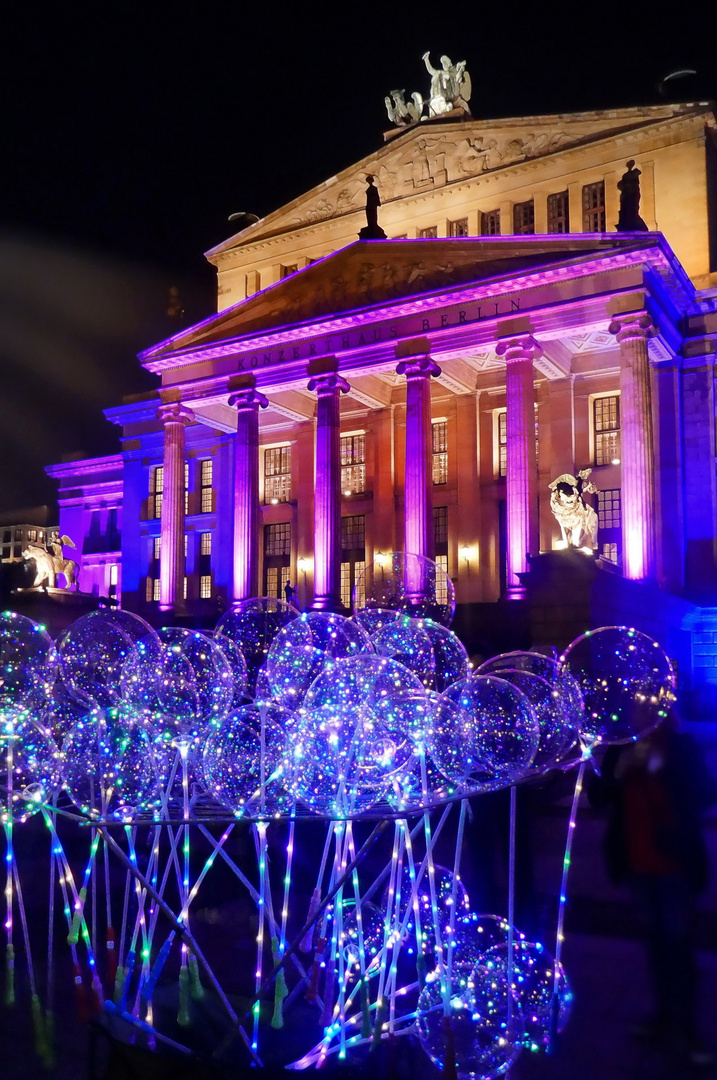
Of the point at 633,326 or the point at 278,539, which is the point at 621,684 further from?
the point at 278,539

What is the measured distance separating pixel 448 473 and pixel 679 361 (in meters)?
9.69

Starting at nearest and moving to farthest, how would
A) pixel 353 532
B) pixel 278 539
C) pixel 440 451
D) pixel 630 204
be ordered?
pixel 630 204 → pixel 440 451 → pixel 353 532 → pixel 278 539

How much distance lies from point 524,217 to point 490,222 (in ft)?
4.59

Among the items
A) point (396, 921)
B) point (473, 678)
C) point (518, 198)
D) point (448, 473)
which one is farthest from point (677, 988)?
point (518, 198)

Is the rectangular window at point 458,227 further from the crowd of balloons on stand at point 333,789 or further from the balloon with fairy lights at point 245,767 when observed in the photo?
the balloon with fairy lights at point 245,767

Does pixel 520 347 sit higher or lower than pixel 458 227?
lower

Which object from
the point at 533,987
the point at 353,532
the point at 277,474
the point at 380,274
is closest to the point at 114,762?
the point at 533,987

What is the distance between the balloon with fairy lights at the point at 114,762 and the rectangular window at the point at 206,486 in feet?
121

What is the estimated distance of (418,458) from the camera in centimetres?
3200

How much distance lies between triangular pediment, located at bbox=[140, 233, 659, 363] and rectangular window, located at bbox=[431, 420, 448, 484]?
6.68m

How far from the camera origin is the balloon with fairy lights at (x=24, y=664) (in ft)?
26.8

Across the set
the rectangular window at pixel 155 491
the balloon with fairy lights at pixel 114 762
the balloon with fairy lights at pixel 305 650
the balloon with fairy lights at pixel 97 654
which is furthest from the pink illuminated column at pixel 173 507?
the balloon with fairy lights at pixel 114 762

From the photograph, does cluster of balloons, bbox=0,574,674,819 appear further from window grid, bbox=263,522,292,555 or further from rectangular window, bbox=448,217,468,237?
window grid, bbox=263,522,292,555

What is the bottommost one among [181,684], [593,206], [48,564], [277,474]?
[181,684]
